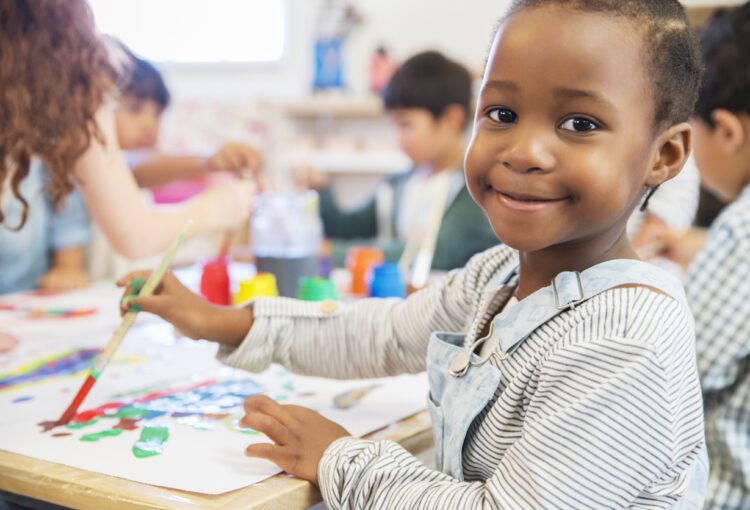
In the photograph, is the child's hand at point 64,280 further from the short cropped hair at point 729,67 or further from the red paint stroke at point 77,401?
the short cropped hair at point 729,67

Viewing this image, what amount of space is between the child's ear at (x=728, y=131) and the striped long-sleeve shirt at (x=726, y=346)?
0.20m

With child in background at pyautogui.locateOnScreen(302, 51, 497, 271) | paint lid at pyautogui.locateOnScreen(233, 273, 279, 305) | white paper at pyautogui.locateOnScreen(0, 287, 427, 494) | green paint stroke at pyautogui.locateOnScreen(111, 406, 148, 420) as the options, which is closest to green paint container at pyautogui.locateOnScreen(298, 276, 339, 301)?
paint lid at pyautogui.locateOnScreen(233, 273, 279, 305)

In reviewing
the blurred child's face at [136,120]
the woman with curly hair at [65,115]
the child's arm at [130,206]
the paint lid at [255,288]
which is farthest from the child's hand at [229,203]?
the blurred child's face at [136,120]

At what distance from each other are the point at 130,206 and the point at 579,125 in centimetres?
86

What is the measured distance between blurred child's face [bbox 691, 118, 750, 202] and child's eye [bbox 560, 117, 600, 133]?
2.19 feet

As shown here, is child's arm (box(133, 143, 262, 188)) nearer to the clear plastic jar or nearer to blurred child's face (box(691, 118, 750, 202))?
the clear plastic jar

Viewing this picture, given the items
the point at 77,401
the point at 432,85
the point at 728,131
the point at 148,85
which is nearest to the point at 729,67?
the point at 728,131

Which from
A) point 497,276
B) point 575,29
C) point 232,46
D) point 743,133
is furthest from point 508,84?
point 232,46

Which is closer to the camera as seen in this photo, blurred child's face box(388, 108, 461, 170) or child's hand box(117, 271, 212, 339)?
child's hand box(117, 271, 212, 339)

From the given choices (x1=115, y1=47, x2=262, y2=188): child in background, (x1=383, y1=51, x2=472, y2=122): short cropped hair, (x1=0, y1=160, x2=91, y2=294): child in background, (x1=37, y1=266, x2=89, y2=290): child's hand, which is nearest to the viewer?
(x1=37, y1=266, x2=89, y2=290): child's hand

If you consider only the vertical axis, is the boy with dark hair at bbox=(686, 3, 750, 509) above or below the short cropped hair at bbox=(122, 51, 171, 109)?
below

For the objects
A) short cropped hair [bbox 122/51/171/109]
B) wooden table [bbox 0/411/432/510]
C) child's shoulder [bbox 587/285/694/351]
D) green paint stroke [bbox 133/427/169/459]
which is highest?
child's shoulder [bbox 587/285/694/351]

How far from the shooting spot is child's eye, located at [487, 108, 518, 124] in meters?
0.64

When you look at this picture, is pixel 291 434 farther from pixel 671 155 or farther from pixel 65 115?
pixel 65 115
